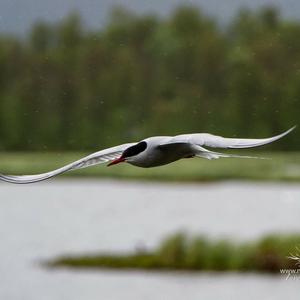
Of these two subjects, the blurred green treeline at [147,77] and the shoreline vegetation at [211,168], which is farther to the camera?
the blurred green treeline at [147,77]

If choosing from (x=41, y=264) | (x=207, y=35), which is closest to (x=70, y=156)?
(x=41, y=264)

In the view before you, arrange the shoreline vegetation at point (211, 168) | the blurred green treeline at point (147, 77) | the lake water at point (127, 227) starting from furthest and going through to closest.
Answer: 1. the blurred green treeline at point (147, 77)
2. the shoreline vegetation at point (211, 168)
3. the lake water at point (127, 227)

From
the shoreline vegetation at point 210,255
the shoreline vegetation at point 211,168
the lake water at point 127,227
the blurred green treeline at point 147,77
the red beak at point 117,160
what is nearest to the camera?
the red beak at point 117,160

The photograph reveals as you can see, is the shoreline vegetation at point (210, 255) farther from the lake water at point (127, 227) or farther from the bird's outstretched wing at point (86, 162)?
the bird's outstretched wing at point (86, 162)

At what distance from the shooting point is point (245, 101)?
13.7 metres

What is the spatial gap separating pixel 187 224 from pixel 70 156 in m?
1.48

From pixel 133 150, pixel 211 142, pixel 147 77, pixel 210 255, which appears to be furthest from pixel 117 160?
pixel 147 77

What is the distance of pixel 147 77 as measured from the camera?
13.8 metres

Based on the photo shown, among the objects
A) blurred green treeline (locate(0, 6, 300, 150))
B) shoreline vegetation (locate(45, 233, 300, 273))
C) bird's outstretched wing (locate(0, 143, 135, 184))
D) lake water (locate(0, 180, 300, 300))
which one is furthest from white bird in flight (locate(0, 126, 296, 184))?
blurred green treeline (locate(0, 6, 300, 150))

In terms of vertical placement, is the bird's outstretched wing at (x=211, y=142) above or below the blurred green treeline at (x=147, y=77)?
below

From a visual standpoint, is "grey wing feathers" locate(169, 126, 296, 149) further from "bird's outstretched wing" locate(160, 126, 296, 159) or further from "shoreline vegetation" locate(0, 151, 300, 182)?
"shoreline vegetation" locate(0, 151, 300, 182)

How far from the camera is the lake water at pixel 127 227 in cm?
959

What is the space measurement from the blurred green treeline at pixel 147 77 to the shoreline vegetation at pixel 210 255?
2.53 m

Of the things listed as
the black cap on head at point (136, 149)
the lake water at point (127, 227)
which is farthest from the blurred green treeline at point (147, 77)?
the black cap on head at point (136, 149)
